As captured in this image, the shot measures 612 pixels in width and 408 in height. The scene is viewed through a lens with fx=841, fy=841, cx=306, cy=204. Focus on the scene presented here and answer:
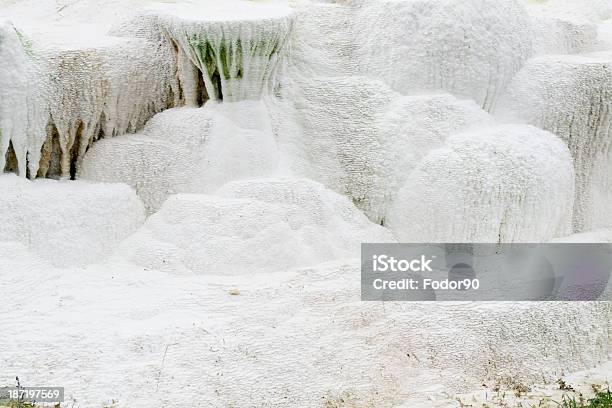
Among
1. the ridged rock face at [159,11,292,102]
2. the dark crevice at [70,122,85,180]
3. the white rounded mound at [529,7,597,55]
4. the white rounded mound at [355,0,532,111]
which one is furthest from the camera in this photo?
the white rounded mound at [529,7,597,55]

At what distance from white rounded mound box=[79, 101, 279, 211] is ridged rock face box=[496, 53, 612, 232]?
9.14 ft

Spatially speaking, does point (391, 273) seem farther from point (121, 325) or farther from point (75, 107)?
point (75, 107)

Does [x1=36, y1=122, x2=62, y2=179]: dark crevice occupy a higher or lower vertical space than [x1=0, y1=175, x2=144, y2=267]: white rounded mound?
higher

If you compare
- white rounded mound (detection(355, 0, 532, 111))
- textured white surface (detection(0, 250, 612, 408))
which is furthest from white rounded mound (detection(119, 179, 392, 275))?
white rounded mound (detection(355, 0, 532, 111))

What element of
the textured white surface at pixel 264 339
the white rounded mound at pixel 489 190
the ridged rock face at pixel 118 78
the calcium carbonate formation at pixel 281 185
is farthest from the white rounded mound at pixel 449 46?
the textured white surface at pixel 264 339

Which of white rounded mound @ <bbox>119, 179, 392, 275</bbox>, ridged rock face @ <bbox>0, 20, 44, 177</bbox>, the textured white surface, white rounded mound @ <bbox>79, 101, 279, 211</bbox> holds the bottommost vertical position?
the textured white surface

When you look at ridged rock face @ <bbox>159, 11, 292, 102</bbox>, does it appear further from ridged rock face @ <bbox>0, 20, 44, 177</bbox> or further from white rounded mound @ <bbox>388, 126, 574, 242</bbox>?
white rounded mound @ <bbox>388, 126, 574, 242</bbox>

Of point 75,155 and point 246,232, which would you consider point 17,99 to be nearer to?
point 75,155

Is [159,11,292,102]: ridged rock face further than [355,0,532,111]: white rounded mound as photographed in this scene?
No

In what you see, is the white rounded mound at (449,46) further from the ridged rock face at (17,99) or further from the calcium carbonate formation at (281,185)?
the ridged rock face at (17,99)

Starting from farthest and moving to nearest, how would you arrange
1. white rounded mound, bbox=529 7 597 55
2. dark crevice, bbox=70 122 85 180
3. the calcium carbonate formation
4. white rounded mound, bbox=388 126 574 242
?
white rounded mound, bbox=529 7 597 55 → dark crevice, bbox=70 122 85 180 → white rounded mound, bbox=388 126 574 242 → the calcium carbonate formation

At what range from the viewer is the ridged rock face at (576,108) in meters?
8.90

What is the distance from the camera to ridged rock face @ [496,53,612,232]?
→ 29.2ft

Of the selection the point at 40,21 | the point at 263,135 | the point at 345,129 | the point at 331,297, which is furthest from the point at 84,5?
the point at 331,297
